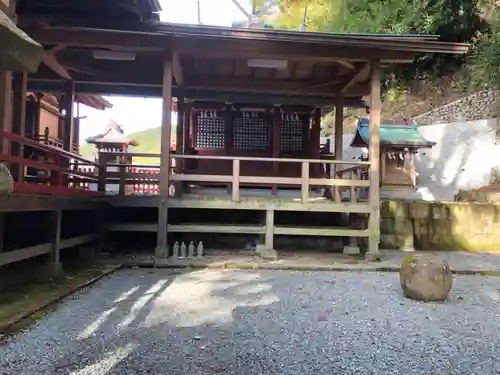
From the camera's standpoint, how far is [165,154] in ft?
28.5

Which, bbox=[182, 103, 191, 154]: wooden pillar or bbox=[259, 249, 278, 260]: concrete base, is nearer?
bbox=[259, 249, 278, 260]: concrete base

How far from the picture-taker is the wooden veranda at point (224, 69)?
27.1 feet

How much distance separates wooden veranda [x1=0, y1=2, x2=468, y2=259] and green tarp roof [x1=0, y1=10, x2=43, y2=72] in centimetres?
337

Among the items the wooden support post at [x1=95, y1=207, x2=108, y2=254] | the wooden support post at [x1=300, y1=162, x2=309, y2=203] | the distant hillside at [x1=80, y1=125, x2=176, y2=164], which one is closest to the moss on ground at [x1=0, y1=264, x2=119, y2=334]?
the wooden support post at [x1=95, y1=207, x2=108, y2=254]

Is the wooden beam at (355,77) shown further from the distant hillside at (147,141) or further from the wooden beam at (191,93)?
the distant hillside at (147,141)

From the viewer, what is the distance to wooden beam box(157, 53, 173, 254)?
8.59 m

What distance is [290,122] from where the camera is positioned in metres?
13.0

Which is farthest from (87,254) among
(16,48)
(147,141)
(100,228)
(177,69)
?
(147,141)

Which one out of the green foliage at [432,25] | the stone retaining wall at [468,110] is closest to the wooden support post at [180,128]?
the green foliage at [432,25]

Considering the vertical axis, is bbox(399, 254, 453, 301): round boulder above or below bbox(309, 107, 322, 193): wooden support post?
below

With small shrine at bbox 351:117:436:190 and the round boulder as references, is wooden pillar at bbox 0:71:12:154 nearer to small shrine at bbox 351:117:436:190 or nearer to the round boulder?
the round boulder

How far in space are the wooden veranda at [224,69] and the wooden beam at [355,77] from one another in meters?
0.04

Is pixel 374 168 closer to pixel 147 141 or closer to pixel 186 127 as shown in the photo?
pixel 186 127

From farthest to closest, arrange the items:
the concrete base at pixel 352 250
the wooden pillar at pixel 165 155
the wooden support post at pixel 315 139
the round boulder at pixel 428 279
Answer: the wooden support post at pixel 315 139 < the concrete base at pixel 352 250 < the wooden pillar at pixel 165 155 < the round boulder at pixel 428 279
